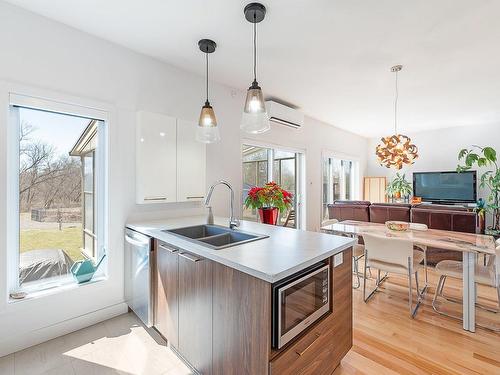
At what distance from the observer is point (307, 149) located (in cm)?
464

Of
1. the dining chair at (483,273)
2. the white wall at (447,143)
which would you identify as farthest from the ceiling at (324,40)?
the white wall at (447,143)

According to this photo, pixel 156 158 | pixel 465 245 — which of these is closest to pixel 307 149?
pixel 465 245

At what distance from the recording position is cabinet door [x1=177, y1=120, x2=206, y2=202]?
8.50 feet

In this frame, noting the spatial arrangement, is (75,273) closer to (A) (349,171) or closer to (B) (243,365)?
(B) (243,365)

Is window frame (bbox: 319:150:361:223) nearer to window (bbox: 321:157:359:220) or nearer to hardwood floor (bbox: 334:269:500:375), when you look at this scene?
window (bbox: 321:157:359:220)

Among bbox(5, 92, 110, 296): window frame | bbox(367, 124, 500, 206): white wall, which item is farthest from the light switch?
bbox(367, 124, 500, 206): white wall

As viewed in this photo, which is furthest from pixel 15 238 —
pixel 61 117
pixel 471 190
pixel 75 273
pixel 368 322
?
pixel 471 190

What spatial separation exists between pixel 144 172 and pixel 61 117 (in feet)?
2.62

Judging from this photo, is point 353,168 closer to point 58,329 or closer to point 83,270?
point 83,270

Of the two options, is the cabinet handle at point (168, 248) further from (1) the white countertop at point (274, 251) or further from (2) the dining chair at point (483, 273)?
(2) the dining chair at point (483, 273)

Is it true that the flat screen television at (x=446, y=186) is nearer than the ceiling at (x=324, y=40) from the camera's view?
No

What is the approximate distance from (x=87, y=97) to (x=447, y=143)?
7.22 metres

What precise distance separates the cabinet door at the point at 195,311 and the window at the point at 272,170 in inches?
72.5

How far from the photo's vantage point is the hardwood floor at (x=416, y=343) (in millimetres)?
1718
